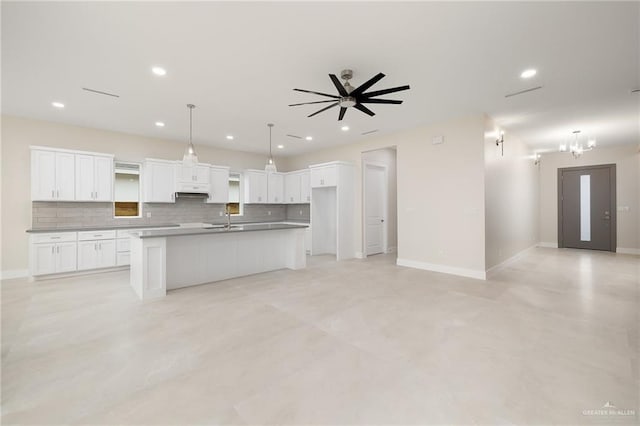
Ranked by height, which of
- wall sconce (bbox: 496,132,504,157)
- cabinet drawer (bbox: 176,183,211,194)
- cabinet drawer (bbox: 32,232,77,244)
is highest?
wall sconce (bbox: 496,132,504,157)

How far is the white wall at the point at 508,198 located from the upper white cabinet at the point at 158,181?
6623 millimetres

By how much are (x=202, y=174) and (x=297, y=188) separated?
8.68 feet

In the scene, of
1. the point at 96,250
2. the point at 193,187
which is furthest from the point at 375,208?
the point at 96,250

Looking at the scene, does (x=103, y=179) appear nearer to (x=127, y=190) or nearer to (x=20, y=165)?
(x=127, y=190)

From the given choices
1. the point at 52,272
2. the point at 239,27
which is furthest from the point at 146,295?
the point at 239,27

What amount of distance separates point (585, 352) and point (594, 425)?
3.54ft

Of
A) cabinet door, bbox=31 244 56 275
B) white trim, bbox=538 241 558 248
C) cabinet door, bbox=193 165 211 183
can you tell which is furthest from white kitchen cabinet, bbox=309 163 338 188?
white trim, bbox=538 241 558 248

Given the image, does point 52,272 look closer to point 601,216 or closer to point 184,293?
point 184,293

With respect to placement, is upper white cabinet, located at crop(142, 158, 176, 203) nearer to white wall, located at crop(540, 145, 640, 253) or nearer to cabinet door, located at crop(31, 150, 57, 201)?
cabinet door, located at crop(31, 150, 57, 201)

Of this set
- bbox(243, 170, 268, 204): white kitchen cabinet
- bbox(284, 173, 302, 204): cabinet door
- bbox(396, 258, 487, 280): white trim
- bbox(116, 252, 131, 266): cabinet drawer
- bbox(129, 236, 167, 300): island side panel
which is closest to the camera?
bbox(129, 236, 167, 300): island side panel

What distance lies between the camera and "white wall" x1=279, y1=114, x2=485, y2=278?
4.87 meters

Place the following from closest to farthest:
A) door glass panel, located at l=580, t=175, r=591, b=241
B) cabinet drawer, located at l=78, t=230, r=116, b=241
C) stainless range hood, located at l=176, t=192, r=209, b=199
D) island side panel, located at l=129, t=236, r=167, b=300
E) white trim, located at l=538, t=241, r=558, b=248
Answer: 1. island side panel, located at l=129, t=236, r=167, b=300
2. cabinet drawer, located at l=78, t=230, r=116, b=241
3. stainless range hood, located at l=176, t=192, r=209, b=199
4. door glass panel, located at l=580, t=175, r=591, b=241
5. white trim, located at l=538, t=241, r=558, b=248

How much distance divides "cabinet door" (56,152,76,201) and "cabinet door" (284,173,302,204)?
496 cm

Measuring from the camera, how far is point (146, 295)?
3.74 m
